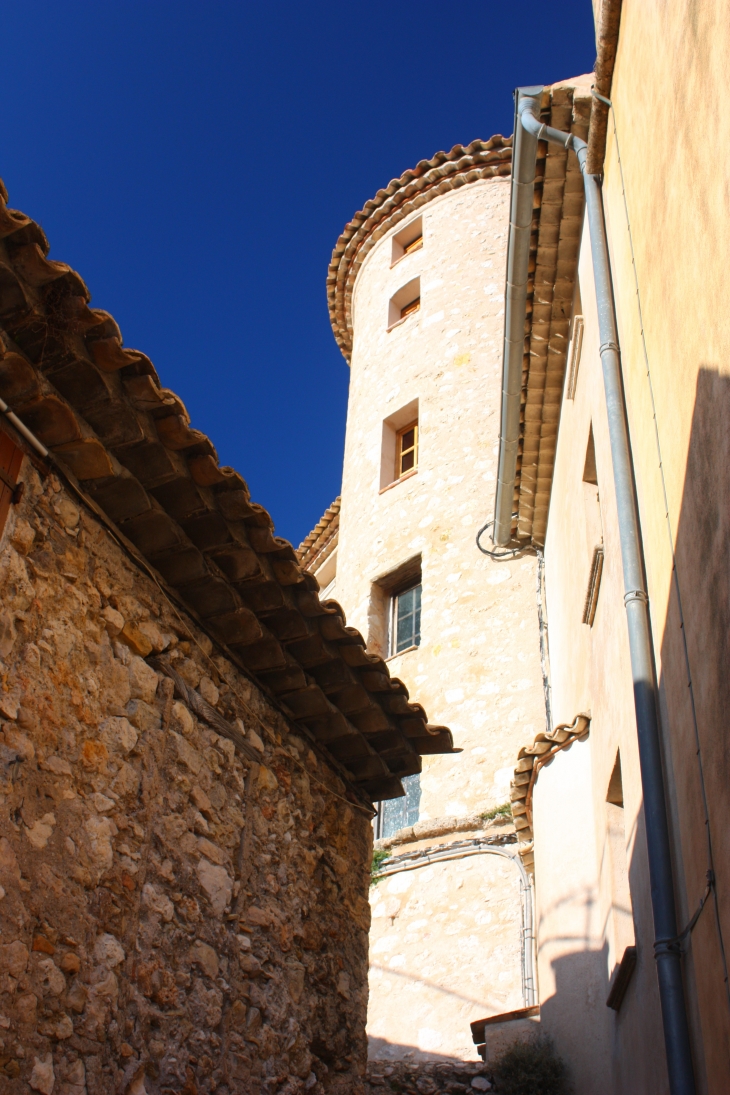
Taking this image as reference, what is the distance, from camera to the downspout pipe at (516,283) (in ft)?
24.5

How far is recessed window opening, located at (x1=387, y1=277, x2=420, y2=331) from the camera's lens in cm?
1655

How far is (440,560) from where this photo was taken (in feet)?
42.3

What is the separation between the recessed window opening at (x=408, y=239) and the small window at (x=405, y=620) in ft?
20.8

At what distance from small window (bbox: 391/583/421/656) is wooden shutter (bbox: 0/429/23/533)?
894cm

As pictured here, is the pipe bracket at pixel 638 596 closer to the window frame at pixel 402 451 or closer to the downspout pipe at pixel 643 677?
the downspout pipe at pixel 643 677

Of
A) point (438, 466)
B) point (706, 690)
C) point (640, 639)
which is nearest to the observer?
point (706, 690)

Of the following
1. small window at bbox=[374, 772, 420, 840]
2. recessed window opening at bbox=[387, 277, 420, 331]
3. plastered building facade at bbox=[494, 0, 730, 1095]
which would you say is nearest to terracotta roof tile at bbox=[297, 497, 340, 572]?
recessed window opening at bbox=[387, 277, 420, 331]

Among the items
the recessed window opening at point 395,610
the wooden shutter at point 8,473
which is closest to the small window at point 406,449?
the recessed window opening at point 395,610

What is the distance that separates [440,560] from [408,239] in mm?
7044

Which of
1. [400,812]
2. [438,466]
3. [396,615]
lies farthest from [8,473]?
[438,466]

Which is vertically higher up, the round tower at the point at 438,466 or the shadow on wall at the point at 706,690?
the round tower at the point at 438,466

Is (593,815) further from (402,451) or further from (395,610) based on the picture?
(402,451)

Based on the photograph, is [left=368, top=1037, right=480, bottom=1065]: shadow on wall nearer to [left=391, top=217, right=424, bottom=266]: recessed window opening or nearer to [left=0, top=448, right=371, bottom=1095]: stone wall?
[left=0, top=448, right=371, bottom=1095]: stone wall

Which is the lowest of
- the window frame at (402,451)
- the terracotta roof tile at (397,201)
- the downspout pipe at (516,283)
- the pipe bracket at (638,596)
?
the pipe bracket at (638,596)
